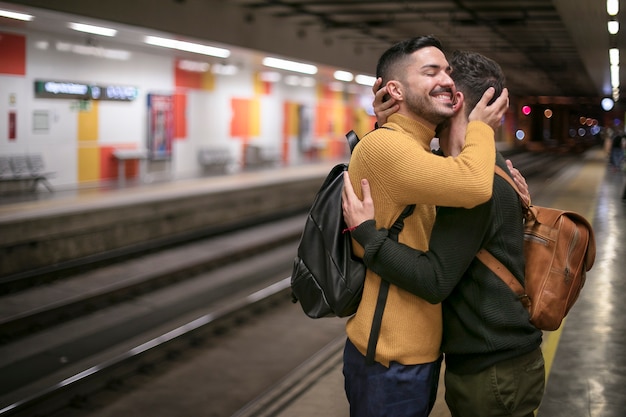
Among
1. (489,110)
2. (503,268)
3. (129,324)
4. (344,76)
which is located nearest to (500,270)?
(503,268)

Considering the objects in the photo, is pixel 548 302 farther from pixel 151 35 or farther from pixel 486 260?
pixel 151 35

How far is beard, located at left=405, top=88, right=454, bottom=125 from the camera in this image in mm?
2090

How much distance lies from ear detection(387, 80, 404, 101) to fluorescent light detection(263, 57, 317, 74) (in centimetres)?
1564

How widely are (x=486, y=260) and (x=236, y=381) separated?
188 inches

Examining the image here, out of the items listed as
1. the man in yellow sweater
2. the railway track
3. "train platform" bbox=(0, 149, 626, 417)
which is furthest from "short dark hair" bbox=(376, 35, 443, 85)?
the railway track

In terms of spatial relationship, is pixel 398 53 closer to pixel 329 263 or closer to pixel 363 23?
pixel 329 263

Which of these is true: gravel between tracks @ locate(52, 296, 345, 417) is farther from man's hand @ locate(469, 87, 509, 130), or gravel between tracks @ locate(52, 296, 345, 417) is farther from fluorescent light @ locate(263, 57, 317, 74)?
fluorescent light @ locate(263, 57, 317, 74)

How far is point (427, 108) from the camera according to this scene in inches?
82.6

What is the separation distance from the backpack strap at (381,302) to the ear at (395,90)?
1.08 ft

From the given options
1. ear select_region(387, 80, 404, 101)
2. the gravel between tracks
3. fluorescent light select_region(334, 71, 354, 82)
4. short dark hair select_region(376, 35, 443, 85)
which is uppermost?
fluorescent light select_region(334, 71, 354, 82)

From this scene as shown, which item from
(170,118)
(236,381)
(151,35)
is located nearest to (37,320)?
(236,381)

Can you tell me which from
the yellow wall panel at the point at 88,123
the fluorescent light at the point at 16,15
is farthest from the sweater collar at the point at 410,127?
the yellow wall panel at the point at 88,123

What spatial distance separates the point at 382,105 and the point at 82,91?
1431 cm

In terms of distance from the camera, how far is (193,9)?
1320 centimetres
